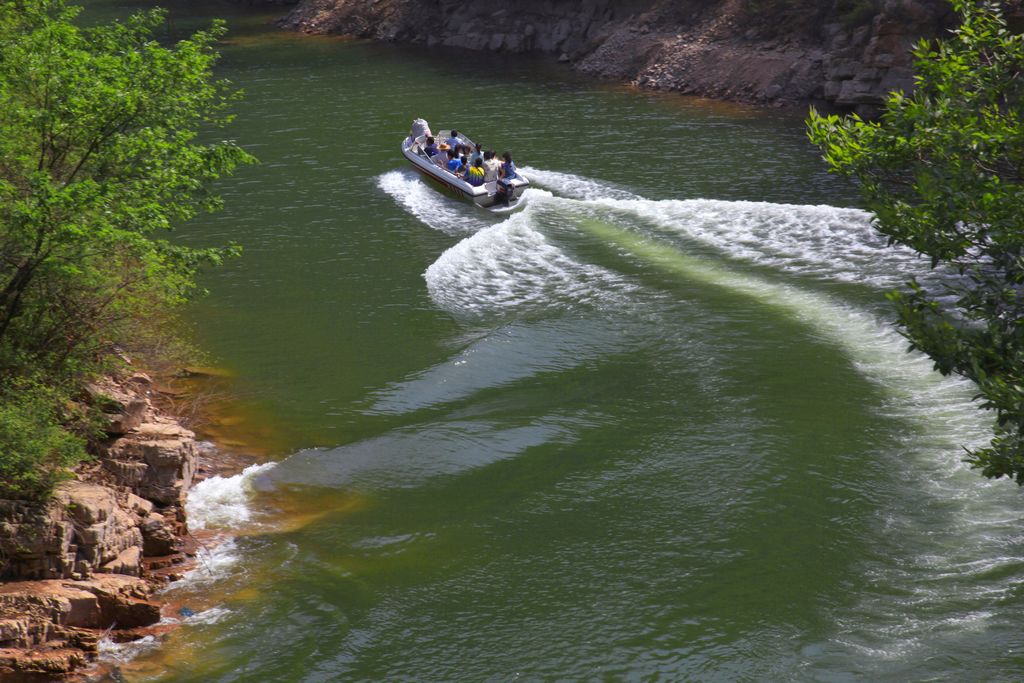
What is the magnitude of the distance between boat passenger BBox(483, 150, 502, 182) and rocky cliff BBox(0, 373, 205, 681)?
17.1 m

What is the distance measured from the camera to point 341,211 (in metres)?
32.9

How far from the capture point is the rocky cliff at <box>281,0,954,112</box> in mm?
40438

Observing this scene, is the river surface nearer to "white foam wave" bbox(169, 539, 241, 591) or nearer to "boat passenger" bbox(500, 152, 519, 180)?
"white foam wave" bbox(169, 539, 241, 591)

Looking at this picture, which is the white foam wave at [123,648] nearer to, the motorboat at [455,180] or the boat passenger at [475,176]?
the motorboat at [455,180]

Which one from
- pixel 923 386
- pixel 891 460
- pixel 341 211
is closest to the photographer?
pixel 891 460

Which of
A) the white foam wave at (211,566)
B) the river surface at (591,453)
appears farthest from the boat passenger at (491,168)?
the white foam wave at (211,566)

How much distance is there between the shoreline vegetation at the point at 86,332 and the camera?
14570 mm

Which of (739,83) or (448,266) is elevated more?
(739,83)

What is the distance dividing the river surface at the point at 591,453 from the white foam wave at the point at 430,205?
5.0 inches

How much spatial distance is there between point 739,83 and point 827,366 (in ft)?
85.9

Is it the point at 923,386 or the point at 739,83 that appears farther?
the point at 739,83

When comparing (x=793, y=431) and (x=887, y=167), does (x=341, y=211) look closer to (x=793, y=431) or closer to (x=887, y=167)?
(x=793, y=431)

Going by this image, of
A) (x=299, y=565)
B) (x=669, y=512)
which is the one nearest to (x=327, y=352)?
(x=299, y=565)

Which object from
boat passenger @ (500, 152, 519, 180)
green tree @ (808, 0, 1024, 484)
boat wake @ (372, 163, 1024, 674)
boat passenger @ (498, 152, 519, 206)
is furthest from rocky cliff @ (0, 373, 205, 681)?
boat passenger @ (500, 152, 519, 180)
